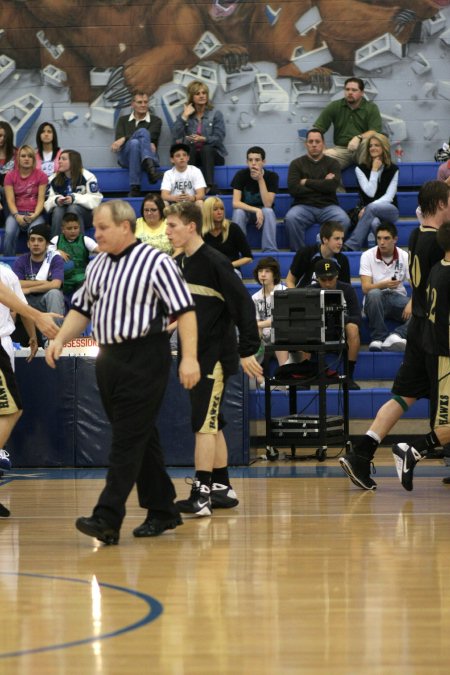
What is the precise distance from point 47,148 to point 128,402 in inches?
368

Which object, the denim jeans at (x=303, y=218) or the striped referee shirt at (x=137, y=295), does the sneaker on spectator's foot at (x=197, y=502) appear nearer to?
the striped referee shirt at (x=137, y=295)

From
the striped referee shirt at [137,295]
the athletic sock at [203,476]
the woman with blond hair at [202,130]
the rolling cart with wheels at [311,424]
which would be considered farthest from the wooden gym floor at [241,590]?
the woman with blond hair at [202,130]

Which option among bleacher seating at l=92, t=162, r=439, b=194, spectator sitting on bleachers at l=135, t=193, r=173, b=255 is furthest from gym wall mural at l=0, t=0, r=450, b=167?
spectator sitting on bleachers at l=135, t=193, r=173, b=255

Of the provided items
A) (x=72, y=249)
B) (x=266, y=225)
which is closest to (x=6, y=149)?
(x=72, y=249)

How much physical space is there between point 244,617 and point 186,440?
5.52 meters

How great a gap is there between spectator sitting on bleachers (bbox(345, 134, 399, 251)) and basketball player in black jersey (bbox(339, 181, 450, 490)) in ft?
17.4

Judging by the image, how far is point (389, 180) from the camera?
13.6 meters

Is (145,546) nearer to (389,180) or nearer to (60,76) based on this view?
(389,180)

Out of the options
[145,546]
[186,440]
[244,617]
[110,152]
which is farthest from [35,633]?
[110,152]

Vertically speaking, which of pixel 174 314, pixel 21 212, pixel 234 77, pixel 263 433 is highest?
pixel 234 77

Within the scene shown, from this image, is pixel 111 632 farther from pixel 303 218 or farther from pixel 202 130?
pixel 202 130

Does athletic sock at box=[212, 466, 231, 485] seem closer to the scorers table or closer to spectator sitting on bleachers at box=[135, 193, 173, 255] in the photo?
the scorers table

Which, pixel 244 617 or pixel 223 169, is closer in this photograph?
pixel 244 617

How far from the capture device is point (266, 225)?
13445 millimetres
